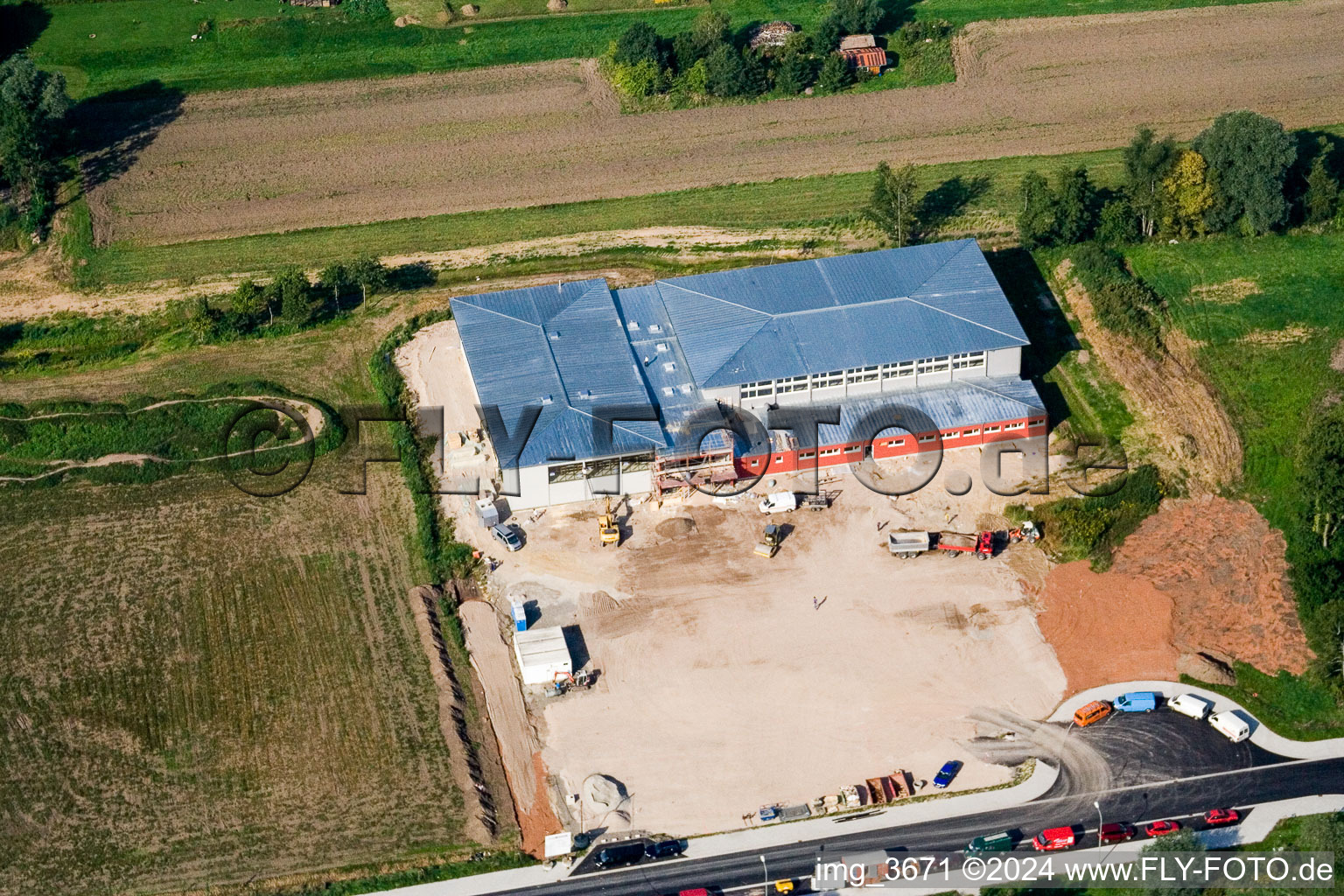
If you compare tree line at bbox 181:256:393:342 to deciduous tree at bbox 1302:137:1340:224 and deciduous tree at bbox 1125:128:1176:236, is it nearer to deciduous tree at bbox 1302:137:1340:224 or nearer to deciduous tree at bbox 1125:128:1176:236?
deciduous tree at bbox 1125:128:1176:236

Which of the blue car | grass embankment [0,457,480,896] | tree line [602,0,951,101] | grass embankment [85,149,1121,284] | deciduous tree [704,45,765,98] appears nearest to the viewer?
grass embankment [0,457,480,896]

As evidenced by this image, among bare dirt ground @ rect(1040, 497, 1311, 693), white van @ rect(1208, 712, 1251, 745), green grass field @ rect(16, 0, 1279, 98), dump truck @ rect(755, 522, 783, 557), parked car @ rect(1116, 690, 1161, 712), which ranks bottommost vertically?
white van @ rect(1208, 712, 1251, 745)

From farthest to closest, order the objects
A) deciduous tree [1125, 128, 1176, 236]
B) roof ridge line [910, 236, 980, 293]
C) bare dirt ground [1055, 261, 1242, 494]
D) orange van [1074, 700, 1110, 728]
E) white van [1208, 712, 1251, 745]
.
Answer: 1. deciduous tree [1125, 128, 1176, 236]
2. roof ridge line [910, 236, 980, 293]
3. bare dirt ground [1055, 261, 1242, 494]
4. orange van [1074, 700, 1110, 728]
5. white van [1208, 712, 1251, 745]

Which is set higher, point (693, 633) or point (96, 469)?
point (96, 469)

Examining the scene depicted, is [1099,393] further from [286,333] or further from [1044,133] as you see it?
[286,333]

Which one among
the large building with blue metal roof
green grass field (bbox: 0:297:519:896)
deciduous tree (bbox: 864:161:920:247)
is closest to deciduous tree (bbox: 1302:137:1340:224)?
the large building with blue metal roof

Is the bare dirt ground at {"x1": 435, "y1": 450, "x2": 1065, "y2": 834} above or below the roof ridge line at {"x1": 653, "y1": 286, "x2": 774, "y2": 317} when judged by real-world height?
below

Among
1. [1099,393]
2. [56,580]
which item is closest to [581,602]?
[56,580]

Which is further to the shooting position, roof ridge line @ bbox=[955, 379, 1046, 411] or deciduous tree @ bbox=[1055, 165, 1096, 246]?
deciduous tree @ bbox=[1055, 165, 1096, 246]
